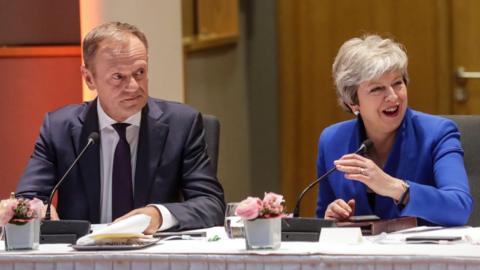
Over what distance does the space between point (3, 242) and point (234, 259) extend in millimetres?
739

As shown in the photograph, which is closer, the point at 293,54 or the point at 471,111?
the point at 471,111

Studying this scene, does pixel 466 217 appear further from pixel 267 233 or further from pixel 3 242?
pixel 3 242

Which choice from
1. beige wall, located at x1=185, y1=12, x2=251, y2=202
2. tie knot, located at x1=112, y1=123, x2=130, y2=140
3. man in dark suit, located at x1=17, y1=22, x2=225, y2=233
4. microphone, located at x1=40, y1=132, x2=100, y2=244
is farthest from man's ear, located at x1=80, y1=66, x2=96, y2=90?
beige wall, located at x1=185, y1=12, x2=251, y2=202

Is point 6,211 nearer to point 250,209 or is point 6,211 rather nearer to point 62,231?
point 62,231

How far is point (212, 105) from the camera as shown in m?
6.29

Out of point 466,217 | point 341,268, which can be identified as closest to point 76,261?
point 341,268

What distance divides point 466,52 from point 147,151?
3.04 metres

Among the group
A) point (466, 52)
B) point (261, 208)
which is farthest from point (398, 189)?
point (466, 52)

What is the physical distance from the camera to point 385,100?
11.5 feet

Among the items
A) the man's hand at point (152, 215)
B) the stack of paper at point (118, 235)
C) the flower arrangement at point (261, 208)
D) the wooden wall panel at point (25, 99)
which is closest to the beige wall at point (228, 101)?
the wooden wall panel at point (25, 99)

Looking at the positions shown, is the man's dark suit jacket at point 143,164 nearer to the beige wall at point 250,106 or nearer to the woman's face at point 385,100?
the woman's face at point 385,100

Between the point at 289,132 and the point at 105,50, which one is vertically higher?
the point at 105,50

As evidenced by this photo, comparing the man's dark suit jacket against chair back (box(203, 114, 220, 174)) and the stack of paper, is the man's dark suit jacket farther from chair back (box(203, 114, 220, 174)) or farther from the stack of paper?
the stack of paper

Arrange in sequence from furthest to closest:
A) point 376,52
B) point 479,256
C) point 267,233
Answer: point 376,52 → point 267,233 → point 479,256
